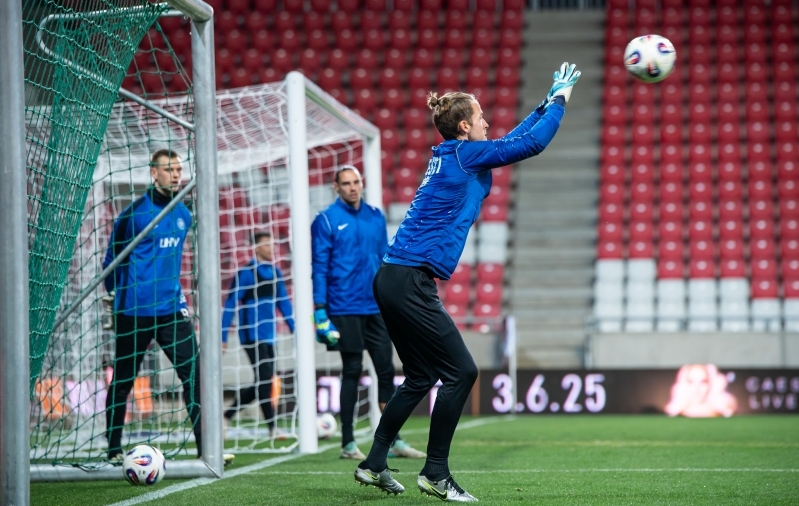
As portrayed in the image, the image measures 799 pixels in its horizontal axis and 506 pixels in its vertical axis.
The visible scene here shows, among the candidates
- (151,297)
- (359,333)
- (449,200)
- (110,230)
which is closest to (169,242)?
(151,297)

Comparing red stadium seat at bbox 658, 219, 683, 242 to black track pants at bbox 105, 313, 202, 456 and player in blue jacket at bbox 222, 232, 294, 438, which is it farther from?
black track pants at bbox 105, 313, 202, 456

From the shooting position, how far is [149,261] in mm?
5902

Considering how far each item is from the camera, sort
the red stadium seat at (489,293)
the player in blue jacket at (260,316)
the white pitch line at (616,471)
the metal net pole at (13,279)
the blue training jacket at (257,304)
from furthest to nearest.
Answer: the red stadium seat at (489,293) → the blue training jacket at (257,304) → the player in blue jacket at (260,316) → the white pitch line at (616,471) → the metal net pole at (13,279)

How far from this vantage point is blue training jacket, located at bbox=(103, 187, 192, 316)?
5.87 m

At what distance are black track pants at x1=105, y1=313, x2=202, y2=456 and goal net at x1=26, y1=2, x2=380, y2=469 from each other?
103 millimetres

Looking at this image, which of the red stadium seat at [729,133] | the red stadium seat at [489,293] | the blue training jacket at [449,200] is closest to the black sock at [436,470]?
the blue training jacket at [449,200]

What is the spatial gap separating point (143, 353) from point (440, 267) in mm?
2352

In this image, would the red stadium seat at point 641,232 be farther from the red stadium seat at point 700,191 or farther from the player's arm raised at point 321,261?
the player's arm raised at point 321,261

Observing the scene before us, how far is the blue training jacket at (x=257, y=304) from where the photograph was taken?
8273 mm

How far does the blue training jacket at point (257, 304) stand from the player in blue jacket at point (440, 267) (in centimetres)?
394

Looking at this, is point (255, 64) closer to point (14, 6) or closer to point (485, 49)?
point (485, 49)

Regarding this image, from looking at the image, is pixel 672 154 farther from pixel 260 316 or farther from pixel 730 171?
pixel 260 316

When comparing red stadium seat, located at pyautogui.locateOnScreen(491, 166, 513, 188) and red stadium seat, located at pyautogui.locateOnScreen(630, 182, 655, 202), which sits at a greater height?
red stadium seat, located at pyautogui.locateOnScreen(491, 166, 513, 188)

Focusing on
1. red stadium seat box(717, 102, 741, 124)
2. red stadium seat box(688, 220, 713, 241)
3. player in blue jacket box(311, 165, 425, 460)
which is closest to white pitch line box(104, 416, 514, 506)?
player in blue jacket box(311, 165, 425, 460)
